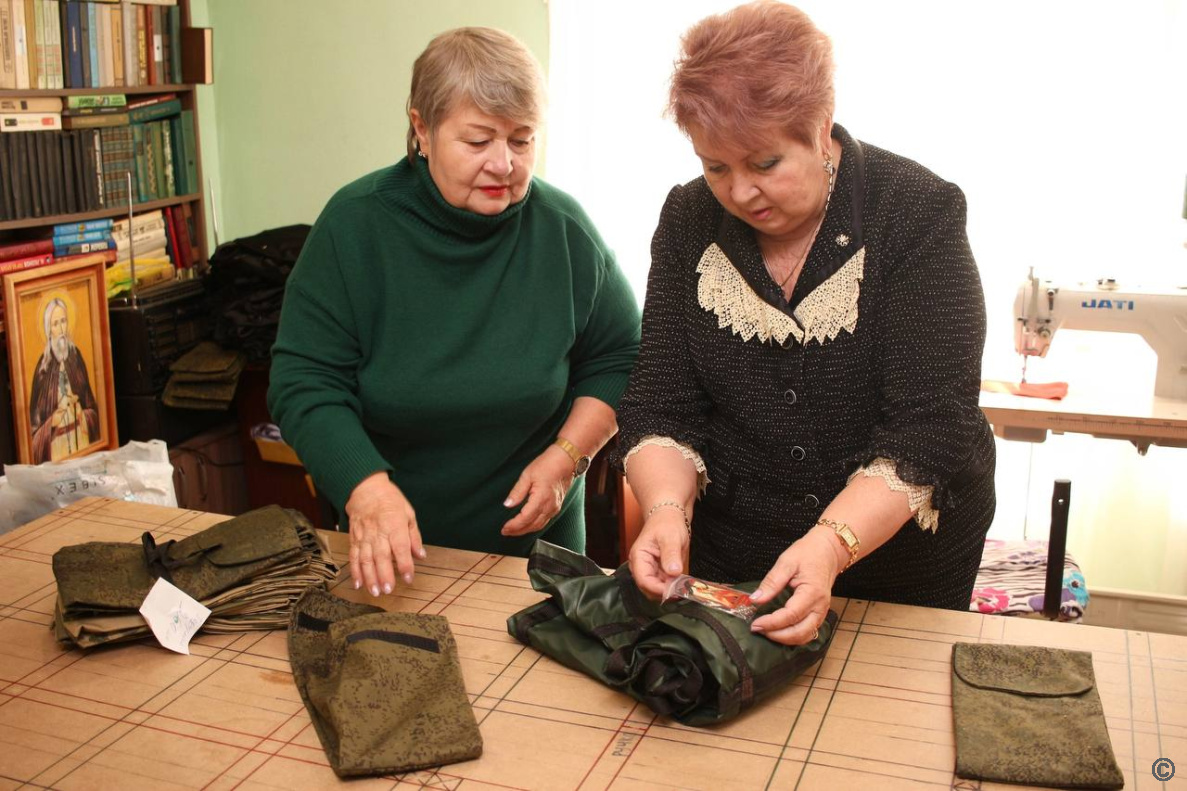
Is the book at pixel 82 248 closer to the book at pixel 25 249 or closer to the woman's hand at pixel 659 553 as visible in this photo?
the book at pixel 25 249

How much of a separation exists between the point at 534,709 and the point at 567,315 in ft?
2.42

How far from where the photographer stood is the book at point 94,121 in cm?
322

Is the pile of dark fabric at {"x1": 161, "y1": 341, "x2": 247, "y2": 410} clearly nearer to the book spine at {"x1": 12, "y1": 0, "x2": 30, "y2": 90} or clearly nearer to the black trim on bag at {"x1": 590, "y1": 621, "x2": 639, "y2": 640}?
the book spine at {"x1": 12, "y1": 0, "x2": 30, "y2": 90}

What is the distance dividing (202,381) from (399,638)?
89.3 inches

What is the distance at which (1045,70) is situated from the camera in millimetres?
3062

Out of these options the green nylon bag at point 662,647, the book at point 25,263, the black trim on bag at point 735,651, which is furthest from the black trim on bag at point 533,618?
the book at point 25,263

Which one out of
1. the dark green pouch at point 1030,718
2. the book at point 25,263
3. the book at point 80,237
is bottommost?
the dark green pouch at point 1030,718

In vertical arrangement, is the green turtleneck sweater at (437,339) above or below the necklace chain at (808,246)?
below

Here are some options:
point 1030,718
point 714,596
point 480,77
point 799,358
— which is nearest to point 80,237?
point 480,77

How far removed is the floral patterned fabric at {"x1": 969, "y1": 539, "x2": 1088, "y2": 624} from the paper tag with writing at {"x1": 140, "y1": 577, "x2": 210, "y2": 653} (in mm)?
1518

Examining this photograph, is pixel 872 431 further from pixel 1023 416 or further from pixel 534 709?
pixel 1023 416

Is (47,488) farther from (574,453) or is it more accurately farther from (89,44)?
(89,44)

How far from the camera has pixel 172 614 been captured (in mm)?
1445

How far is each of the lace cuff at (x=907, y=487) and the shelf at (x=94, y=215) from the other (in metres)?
2.47
